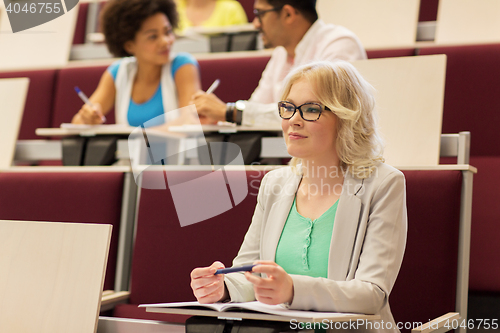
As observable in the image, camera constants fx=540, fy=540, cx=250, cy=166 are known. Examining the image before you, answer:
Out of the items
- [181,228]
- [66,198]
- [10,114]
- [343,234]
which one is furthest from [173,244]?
[10,114]

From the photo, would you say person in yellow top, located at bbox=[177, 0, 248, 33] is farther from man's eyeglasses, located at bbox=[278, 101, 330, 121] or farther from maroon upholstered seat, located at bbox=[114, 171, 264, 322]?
man's eyeglasses, located at bbox=[278, 101, 330, 121]

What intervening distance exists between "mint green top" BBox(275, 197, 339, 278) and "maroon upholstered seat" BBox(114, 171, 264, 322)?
14 centimetres

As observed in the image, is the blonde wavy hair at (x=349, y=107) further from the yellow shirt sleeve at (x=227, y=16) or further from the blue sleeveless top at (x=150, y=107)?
the yellow shirt sleeve at (x=227, y=16)

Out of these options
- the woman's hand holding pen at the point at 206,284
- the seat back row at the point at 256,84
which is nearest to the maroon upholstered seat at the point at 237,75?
the seat back row at the point at 256,84

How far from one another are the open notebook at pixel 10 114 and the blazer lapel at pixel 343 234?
62 cm

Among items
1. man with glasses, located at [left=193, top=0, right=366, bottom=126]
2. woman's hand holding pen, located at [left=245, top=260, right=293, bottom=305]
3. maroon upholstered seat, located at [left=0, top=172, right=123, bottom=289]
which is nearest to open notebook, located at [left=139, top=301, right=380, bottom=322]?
woman's hand holding pen, located at [left=245, top=260, right=293, bottom=305]

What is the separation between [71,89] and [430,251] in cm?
96

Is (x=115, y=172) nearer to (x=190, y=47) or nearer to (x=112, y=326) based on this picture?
(x=112, y=326)

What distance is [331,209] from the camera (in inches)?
21.4

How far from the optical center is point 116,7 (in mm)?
1137

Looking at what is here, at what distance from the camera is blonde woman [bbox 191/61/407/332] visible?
1.60ft

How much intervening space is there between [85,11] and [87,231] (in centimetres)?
126

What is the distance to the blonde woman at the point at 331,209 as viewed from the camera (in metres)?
0.49

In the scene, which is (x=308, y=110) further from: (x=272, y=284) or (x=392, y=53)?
(x=392, y=53)
